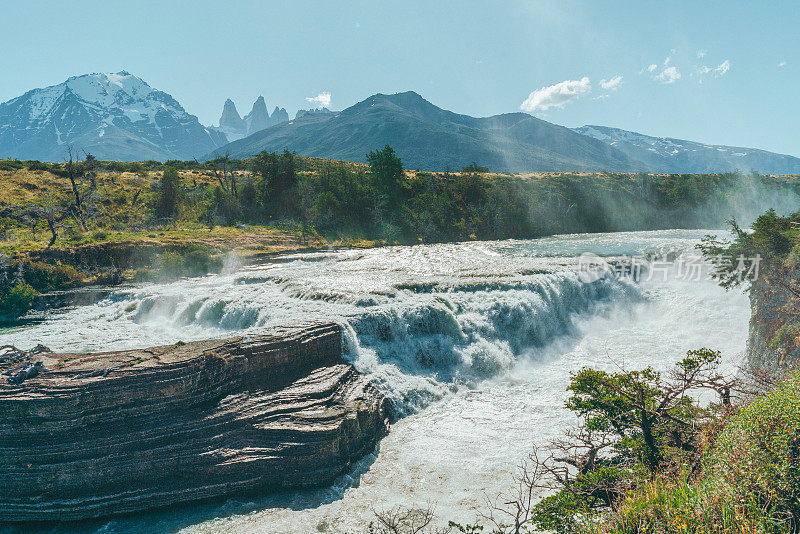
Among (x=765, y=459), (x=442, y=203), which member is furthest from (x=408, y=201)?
(x=765, y=459)

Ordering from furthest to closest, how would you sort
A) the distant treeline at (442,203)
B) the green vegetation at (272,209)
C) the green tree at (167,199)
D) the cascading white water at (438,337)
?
1. the distant treeline at (442,203)
2. the green tree at (167,199)
3. the green vegetation at (272,209)
4. the cascading white water at (438,337)

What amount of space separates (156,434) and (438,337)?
10552 mm

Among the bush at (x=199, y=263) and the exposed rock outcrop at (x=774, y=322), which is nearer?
the exposed rock outcrop at (x=774, y=322)

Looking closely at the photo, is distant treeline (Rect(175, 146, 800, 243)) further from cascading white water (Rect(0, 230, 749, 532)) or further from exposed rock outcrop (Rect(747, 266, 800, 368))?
exposed rock outcrop (Rect(747, 266, 800, 368))

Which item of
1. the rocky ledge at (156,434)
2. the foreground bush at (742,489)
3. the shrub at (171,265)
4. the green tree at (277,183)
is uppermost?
the green tree at (277,183)

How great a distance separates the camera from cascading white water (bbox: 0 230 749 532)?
908cm

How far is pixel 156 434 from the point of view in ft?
29.7

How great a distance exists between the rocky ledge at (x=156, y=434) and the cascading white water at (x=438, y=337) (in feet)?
1.75

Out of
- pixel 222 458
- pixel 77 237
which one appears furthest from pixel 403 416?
pixel 77 237

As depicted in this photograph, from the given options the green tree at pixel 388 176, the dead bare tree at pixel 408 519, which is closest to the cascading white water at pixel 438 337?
the dead bare tree at pixel 408 519

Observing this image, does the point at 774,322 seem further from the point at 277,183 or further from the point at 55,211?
the point at 277,183

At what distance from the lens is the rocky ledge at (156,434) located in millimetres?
8594

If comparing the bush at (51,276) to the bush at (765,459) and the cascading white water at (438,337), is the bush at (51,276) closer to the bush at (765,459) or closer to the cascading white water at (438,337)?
the cascading white water at (438,337)

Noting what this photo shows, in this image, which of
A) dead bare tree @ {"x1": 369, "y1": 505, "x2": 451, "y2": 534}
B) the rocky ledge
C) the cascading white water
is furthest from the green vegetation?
dead bare tree @ {"x1": 369, "y1": 505, "x2": 451, "y2": 534}
